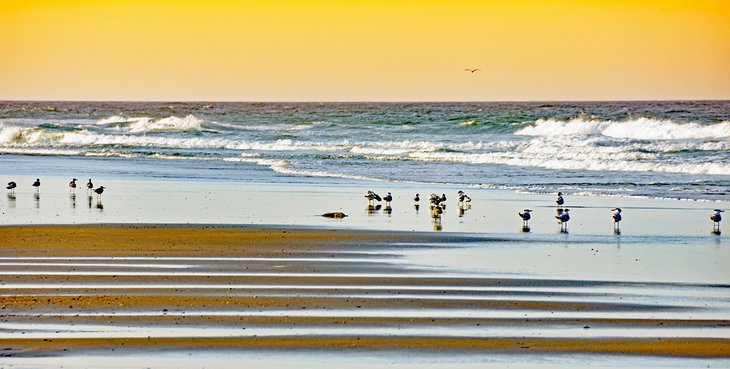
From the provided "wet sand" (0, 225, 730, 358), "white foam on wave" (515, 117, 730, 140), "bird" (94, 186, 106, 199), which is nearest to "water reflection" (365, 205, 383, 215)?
"wet sand" (0, 225, 730, 358)

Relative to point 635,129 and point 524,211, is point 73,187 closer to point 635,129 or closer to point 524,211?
point 524,211

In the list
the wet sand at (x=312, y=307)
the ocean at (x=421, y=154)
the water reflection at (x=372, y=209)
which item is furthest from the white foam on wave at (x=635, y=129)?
the wet sand at (x=312, y=307)

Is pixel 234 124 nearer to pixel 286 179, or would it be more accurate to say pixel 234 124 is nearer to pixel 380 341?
pixel 286 179

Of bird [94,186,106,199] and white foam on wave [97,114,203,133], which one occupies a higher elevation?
white foam on wave [97,114,203,133]

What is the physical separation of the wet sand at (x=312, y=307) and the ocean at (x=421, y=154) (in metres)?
12.9

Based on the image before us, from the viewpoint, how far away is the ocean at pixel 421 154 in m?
30.8

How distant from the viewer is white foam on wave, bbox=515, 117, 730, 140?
2205 inches

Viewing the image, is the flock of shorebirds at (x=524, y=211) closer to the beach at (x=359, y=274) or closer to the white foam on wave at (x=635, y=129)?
the beach at (x=359, y=274)

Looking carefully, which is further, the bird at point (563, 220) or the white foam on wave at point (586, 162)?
the white foam on wave at point (586, 162)

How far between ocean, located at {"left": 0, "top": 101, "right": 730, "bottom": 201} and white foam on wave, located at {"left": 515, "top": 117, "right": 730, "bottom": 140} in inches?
3.1

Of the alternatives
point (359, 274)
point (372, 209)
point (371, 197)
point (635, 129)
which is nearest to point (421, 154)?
point (635, 129)

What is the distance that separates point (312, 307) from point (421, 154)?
110ft

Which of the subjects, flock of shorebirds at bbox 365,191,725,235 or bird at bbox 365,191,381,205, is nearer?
flock of shorebirds at bbox 365,191,725,235

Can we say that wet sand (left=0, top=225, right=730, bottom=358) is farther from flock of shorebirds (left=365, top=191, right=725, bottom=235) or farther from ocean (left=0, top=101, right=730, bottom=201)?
ocean (left=0, top=101, right=730, bottom=201)
